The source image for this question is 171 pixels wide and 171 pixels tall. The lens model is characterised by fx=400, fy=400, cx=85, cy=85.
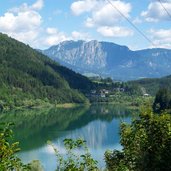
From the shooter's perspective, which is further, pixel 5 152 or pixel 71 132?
pixel 71 132

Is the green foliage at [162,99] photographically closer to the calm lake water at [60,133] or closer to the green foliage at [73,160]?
the calm lake water at [60,133]

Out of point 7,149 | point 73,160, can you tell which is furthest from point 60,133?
point 7,149

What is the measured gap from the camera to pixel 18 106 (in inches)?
6855

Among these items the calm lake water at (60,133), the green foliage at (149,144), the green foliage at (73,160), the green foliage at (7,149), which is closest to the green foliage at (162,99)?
the calm lake water at (60,133)

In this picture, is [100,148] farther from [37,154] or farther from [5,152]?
[5,152]

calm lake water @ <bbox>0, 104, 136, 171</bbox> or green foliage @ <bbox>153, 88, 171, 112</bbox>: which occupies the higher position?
green foliage @ <bbox>153, 88, 171, 112</bbox>

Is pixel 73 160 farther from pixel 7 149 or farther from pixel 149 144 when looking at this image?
pixel 149 144

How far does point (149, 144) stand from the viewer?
12.5 meters

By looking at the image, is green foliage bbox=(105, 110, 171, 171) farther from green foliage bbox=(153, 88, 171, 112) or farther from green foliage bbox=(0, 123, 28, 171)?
green foliage bbox=(153, 88, 171, 112)

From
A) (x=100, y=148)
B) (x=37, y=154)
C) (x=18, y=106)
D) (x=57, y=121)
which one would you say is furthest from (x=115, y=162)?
(x=18, y=106)

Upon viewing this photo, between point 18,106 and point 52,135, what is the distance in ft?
271

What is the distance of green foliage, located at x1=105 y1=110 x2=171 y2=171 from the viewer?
11844 mm

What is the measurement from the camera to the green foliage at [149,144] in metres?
11.8

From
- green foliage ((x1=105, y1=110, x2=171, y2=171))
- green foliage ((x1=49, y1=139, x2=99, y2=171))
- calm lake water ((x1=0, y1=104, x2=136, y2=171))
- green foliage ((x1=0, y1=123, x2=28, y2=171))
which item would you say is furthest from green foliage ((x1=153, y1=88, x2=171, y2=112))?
green foliage ((x1=0, y1=123, x2=28, y2=171))
